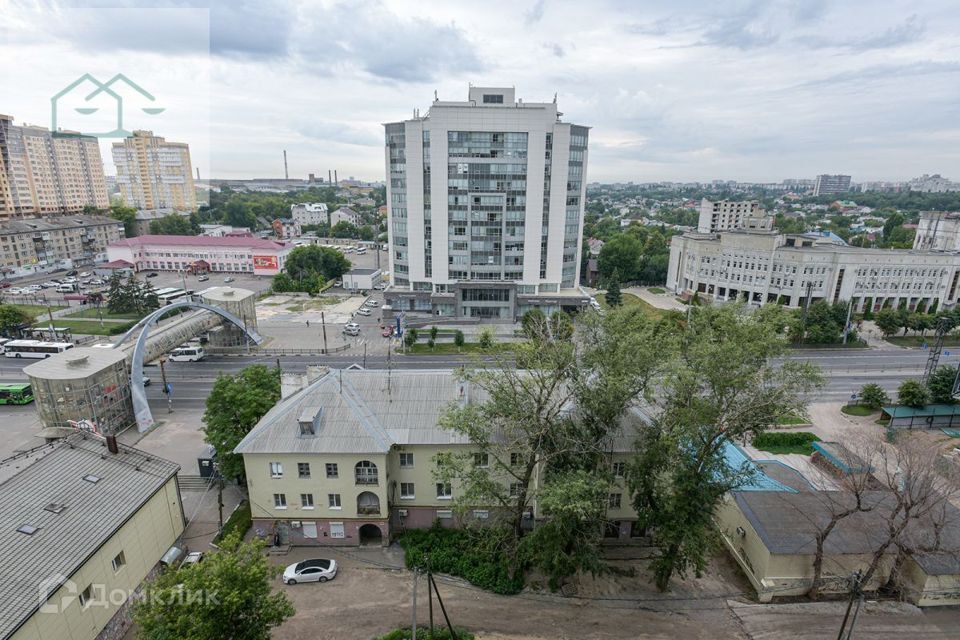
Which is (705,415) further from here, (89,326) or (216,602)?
(89,326)

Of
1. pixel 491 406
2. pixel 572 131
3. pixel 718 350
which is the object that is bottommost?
pixel 491 406

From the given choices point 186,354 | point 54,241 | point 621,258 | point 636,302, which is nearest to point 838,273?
point 636,302

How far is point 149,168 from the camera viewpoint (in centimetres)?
19300

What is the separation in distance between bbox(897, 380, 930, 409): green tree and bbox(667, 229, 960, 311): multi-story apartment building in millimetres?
34288

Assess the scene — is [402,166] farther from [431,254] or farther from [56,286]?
[56,286]

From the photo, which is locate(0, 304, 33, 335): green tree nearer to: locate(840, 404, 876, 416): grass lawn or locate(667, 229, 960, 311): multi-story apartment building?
locate(840, 404, 876, 416): grass lawn

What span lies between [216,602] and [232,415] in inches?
698

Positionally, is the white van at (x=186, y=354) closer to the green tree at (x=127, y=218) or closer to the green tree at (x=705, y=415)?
the green tree at (x=705, y=415)

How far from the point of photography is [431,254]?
265 ft

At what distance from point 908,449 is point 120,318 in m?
96.6

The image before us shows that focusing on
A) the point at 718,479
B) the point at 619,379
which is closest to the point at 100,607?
the point at 619,379

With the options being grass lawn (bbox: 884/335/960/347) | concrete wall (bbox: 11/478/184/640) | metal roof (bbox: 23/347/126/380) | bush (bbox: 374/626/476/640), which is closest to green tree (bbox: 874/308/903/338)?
grass lawn (bbox: 884/335/960/347)

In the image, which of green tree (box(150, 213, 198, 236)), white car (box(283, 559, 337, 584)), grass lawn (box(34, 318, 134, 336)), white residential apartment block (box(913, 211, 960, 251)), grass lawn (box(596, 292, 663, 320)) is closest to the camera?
white car (box(283, 559, 337, 584))

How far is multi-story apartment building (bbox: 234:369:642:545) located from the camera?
28.3 m
